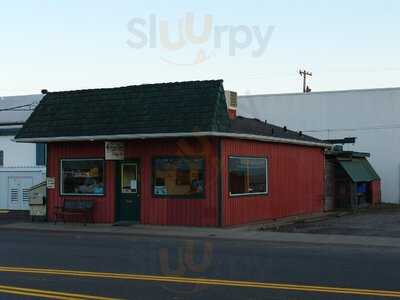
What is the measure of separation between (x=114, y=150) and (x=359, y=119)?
2052 cm

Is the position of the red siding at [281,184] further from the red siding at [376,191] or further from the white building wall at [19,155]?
the white building wall at [19,155]

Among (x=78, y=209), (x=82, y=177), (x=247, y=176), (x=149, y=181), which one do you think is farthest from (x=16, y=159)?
(x=247, y=176)

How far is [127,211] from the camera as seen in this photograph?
77.5ft

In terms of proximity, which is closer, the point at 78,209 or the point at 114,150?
the point at 114,150

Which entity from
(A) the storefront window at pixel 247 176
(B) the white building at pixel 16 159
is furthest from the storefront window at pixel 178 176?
(B) the white building at pixel 16 159

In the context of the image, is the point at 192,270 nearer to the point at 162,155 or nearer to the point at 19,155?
the point at 162,155

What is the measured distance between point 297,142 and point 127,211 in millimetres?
7696

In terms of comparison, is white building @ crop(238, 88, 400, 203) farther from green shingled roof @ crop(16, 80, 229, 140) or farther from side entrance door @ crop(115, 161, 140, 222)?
side entrance door @ crop(115, 161, 140, 222)

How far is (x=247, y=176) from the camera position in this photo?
77.2ft

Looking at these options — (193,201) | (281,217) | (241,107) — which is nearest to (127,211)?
→ (193,201)

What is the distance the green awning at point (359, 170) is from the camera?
105ft

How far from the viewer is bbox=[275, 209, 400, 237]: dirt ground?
65.9ft

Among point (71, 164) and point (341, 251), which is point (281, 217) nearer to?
point (71, 164)

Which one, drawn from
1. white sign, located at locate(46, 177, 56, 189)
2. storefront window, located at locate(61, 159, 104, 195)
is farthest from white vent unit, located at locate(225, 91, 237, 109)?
white sign, located at locate(46, 177, 56, 189)
